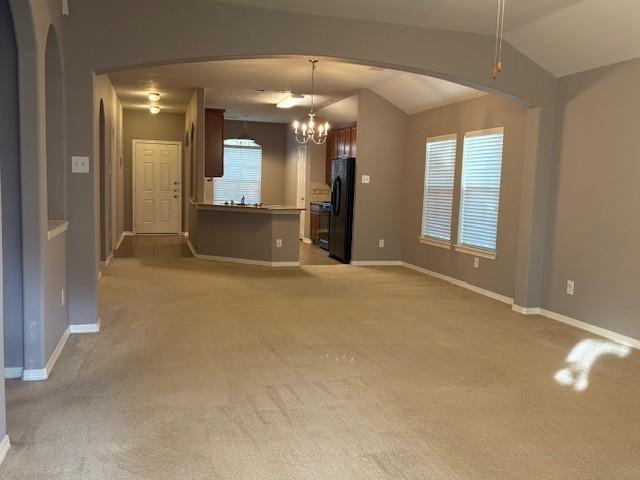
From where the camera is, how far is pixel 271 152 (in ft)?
41.5

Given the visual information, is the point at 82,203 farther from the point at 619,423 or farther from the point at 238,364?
the point at 619,423

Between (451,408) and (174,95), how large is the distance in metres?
7.57

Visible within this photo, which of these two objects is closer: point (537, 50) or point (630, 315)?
point (630, 315)

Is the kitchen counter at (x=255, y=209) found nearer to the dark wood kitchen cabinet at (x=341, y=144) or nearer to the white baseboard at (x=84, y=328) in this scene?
the dark wood kitchen cabinet at (x=341, y=144)

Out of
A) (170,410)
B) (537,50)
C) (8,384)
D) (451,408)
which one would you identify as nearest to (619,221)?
(537,50)

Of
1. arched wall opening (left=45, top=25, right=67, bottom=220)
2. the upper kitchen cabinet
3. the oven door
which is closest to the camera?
arched wall opening (left=45, top=25, right=67, bottom=220)

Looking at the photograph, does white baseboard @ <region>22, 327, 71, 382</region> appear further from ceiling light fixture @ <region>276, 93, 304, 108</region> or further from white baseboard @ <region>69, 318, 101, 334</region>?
ceiling light fixture @ <region>276, 93, 304, 108</region>

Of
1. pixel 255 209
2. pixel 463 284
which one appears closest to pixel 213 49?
pixel 255 209

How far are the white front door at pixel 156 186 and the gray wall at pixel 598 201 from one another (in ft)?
27.2

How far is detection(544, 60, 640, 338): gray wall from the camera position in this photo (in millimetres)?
4469

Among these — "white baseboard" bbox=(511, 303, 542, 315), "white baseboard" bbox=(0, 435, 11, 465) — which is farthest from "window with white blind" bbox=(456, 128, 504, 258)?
"white baseboard" bbox=(0, 435, 11, 465)

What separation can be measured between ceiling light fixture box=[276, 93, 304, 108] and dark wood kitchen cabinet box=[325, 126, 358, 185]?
3.12 feet

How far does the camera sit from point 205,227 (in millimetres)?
8336

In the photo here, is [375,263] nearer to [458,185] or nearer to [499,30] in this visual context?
[458,185]
